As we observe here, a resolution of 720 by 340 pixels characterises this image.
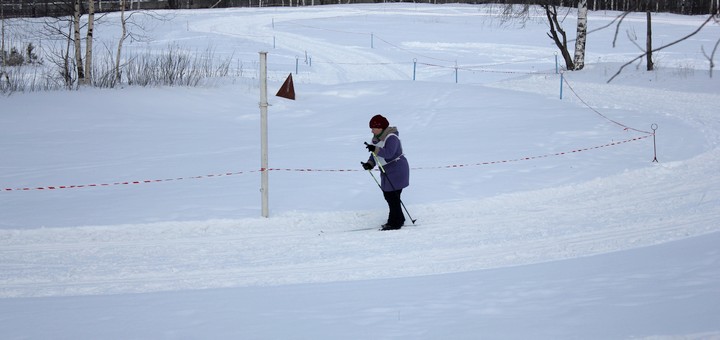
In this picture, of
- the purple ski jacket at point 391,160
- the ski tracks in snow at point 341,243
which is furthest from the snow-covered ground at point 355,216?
the purple ski jacket at point 391,160

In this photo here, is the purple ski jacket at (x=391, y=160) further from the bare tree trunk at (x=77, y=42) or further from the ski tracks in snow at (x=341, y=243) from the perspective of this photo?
the bare tree trunk at (x=77, y=42)

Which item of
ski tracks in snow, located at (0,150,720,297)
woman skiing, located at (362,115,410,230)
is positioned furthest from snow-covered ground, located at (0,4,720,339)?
woman skiing, located at (362,115,410,230)

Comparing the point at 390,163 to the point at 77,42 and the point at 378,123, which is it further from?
the point at 77,42

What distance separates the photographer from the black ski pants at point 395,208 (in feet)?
34.9

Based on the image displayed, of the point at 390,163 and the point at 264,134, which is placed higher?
the point at 264,134

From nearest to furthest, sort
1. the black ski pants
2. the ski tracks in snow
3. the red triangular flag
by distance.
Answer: the ski tracks in snow → the black ski pants → the red triangular flag

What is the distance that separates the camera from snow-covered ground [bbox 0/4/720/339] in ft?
21.1

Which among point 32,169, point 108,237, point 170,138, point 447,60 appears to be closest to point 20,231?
point 108,237

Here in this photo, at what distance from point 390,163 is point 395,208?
65 centimetres

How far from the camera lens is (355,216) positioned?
11.5 m

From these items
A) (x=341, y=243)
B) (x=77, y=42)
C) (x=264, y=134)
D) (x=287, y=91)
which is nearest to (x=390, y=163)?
(x=341, y=243)

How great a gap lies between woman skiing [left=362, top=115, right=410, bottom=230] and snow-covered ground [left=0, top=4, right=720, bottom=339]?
373mm

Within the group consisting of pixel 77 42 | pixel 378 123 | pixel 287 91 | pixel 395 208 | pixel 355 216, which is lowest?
pixel 355 216

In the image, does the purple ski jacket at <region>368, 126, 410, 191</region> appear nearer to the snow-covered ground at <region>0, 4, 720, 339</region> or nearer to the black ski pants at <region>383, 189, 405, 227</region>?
the black ski pants at <region>383, 189, 405, 227</region>
